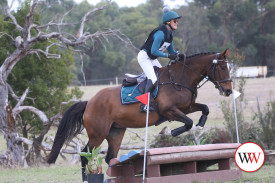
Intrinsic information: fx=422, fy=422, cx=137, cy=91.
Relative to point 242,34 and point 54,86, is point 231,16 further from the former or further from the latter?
point 54,86

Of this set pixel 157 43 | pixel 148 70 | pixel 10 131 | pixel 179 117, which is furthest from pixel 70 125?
pixel 10 131

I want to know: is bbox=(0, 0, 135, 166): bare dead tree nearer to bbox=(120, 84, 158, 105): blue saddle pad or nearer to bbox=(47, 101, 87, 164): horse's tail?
bbox=(47, 101, 87, 164): horse's tail

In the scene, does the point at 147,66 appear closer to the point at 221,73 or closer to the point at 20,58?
the point at 221,73

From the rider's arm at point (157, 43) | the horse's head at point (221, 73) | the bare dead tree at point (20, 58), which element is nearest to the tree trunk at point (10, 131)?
the bare dead tree at point (20, 58)

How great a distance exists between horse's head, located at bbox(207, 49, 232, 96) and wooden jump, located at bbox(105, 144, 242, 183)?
900 millimetres

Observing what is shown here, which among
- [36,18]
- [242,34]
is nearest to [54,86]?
[36,18]

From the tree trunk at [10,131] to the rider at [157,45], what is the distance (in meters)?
6.92

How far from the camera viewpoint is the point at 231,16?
125ft

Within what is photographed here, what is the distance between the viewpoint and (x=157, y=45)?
6.62m

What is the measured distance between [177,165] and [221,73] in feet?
5.20

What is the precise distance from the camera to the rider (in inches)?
Answer: 261

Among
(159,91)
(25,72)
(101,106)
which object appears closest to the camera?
(159,91)

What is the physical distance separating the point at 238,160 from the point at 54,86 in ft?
32.6

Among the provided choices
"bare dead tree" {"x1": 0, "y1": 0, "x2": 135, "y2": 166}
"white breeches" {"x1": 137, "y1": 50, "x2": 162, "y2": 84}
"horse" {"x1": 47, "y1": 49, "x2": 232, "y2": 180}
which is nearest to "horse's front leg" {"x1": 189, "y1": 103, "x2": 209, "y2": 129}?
"horse" {"x1": 47, "y1": 49, "x2": 232, "y2": 180}
